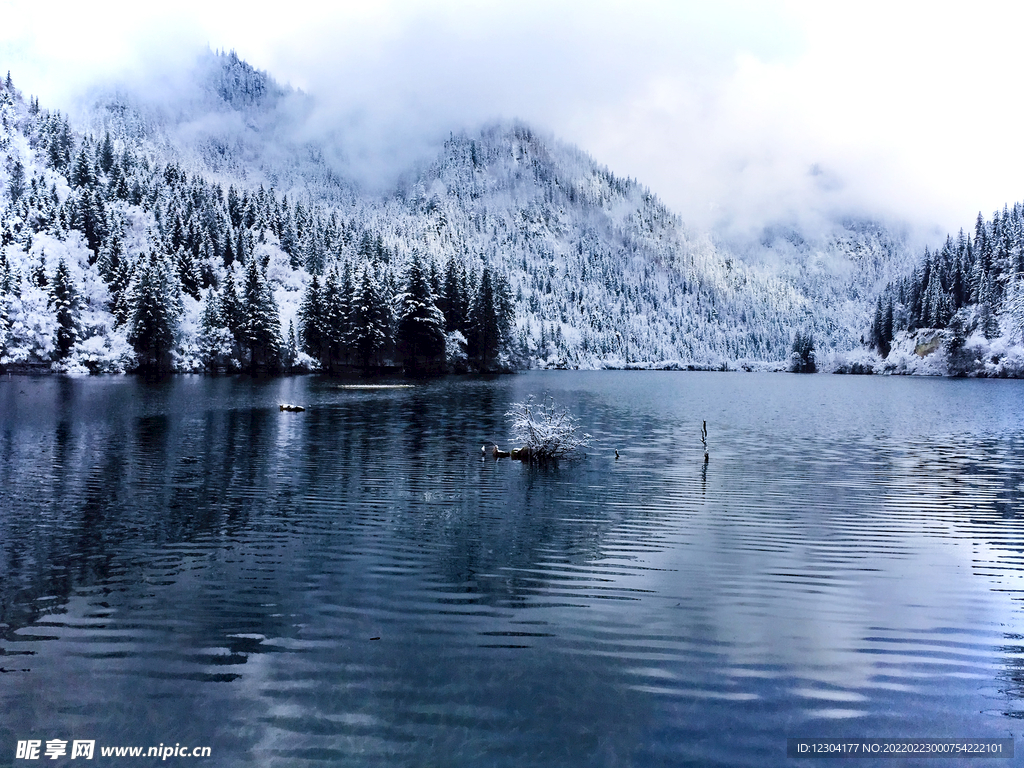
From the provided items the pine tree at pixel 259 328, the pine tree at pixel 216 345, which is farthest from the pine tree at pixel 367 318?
the pine tree at pixel 216 345

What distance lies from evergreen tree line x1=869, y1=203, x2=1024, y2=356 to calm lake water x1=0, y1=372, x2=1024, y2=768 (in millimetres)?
167090

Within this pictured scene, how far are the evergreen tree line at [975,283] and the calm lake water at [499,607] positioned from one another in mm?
167090

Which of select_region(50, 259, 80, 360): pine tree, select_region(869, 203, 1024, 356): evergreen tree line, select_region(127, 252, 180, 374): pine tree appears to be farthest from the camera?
select_region(869, 203, 1024, 356): evergreen tree line

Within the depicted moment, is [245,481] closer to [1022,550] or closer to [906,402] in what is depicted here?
[1022,550]

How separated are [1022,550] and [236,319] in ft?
440

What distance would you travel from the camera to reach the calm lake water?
33.5ft

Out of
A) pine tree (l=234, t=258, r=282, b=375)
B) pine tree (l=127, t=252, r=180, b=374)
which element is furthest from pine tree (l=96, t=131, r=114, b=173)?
pine tree (l=234, t=258, r=282, b=375)

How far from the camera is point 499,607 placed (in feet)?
49.2

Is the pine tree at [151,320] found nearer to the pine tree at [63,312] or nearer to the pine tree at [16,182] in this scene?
the pine tree at [63,312]

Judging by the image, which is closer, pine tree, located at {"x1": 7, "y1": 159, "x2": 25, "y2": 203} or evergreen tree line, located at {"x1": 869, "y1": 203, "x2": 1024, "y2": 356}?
pine tree, located at {"x1": 7, "y1": 159, "x2": 25, "y2": 203}

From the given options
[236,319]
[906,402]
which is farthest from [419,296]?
[906,402]

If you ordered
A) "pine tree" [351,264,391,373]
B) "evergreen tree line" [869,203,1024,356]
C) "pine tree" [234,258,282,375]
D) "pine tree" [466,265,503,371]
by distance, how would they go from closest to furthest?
"pine tree" [351,264,391,373] → "pine tree" [234,258,282,375] → "pine tree" [466,265,503,371] → "evergreen tree line" [869,203,1024,356]

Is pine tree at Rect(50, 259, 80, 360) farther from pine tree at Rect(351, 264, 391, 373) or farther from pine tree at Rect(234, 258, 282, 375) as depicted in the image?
pine tree at Rect(351, 264, 391, 373)

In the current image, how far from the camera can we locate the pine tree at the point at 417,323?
128m
